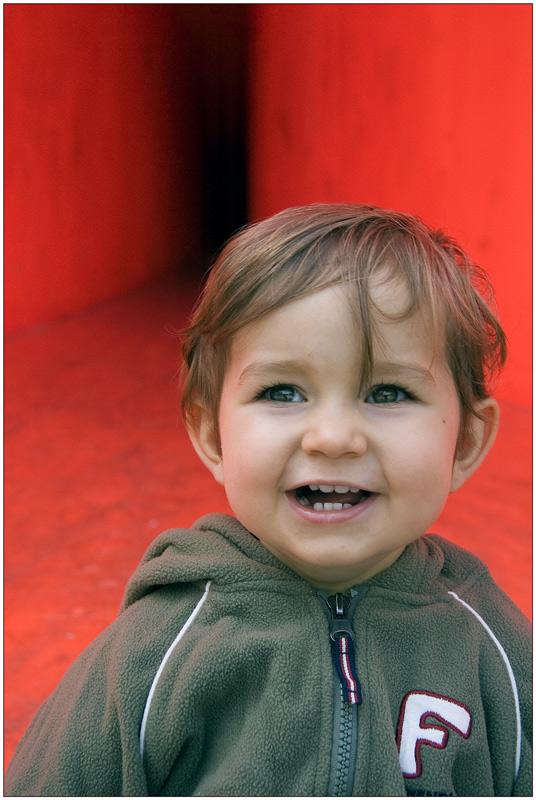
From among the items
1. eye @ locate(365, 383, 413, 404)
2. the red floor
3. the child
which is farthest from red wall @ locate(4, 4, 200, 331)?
eye @ locate(365, 383, 413, 404)

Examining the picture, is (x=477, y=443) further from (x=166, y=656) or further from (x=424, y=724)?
(x=166, y=656)

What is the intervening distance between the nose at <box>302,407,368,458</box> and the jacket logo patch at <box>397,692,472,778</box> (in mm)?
322

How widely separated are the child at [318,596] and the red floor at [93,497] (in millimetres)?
905

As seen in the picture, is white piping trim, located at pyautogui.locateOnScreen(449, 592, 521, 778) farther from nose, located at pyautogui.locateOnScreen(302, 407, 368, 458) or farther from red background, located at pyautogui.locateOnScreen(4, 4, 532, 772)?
red background, located at pyautogui.locateOnScreen(4, 4, 532, 772)

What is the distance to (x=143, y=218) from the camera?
752 centimetres

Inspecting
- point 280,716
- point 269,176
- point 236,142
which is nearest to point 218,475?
point 280,716

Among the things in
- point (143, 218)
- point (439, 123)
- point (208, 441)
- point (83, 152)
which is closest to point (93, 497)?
point (208, 441)

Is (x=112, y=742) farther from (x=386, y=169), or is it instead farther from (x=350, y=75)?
(x=350, y=75)

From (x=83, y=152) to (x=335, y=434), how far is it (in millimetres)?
5442

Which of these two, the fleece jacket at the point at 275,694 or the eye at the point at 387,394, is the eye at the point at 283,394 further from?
the fleece jacket at the point at 275,694

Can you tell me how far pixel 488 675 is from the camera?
0.98 meters

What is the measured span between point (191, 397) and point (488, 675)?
545 millimetres

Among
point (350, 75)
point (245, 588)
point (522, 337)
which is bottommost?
point (245, 588)

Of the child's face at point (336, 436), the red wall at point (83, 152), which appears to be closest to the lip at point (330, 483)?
the child's face at point (336, 436)
